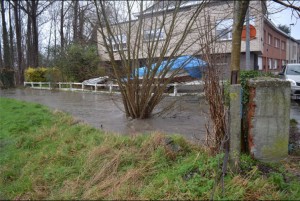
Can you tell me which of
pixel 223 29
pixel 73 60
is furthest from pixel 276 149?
pixel 73 60

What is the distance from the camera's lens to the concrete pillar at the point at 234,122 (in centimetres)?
402

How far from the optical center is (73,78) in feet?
67.4

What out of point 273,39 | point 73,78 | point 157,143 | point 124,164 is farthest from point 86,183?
point 273,39

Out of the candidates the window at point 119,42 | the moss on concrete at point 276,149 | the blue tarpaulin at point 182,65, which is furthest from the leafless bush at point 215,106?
the window at point 119,42

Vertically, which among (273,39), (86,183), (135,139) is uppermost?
(273,39)

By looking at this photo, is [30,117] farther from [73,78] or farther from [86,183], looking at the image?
[73,78]

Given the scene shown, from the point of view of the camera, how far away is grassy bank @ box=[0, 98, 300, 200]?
3680 millimetres

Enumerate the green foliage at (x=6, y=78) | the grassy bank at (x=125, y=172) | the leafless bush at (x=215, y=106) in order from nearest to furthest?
the grassy bank at (x=125, y=172), the leafless bush at (x=215, y=106), the green foliage at (x=6, y=78)

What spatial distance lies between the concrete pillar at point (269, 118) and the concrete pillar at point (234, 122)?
546 mm

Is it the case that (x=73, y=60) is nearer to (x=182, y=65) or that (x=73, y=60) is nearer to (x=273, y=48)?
(x=182, y=65)

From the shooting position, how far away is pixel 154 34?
7.34m

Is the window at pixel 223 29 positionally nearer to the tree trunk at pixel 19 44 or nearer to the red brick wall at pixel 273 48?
the red brick wall at pixel 273 48

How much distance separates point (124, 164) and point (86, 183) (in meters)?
0.68

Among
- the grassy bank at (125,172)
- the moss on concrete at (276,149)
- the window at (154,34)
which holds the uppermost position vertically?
the window at (154,34)
